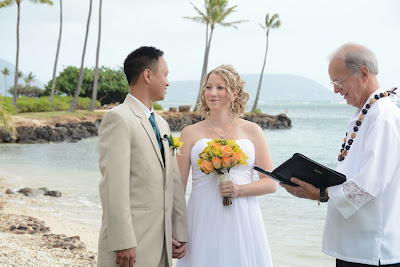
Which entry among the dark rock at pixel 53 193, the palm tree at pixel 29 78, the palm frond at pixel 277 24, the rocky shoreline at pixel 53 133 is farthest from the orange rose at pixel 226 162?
the palm tree at pixel 29 78

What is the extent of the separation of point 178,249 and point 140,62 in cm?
128

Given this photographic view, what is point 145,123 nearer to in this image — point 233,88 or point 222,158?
point 222,158

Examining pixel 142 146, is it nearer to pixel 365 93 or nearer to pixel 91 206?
pixel 365 93

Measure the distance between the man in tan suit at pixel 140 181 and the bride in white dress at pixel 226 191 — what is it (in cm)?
→ 33

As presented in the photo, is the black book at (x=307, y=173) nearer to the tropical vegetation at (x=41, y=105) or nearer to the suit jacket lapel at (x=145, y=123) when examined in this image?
the suit jacket lapel at (x=145, y=123)

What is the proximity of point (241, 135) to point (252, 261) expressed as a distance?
3.09ft

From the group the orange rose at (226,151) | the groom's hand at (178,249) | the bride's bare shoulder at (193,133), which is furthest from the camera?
the bride's bare shoulder at (193,133)

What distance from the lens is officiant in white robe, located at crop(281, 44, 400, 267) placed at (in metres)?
2.66

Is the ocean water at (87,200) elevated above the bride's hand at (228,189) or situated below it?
below

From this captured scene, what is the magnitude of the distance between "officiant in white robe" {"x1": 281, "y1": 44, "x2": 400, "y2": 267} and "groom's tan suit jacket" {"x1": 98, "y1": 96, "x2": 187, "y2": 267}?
32.5 inches

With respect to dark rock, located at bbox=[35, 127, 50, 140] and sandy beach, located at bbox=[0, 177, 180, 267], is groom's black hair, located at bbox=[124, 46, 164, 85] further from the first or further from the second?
dark rock, located at bbox=[35, 127, 50, 140]

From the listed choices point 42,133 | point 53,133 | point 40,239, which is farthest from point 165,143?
point 53,133

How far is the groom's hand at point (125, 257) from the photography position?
2973mm

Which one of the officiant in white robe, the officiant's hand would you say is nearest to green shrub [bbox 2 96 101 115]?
the officiant's hand
